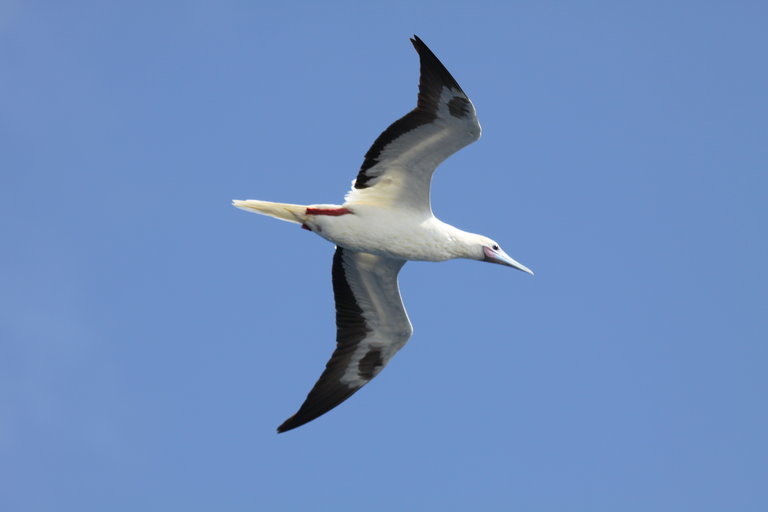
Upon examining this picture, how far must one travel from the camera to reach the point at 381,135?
12.1 metres

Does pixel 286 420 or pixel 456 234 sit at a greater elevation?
pixel 456 234

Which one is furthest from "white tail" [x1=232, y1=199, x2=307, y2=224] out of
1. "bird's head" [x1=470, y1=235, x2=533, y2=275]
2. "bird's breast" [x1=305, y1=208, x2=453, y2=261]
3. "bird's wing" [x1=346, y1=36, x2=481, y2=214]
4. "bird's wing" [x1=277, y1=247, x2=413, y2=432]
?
"bird's head" [x1=470, y1=235, x2=533, y2=275]

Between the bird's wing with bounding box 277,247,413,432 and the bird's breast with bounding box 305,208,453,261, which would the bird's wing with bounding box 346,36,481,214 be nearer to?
the bird's breast with bounding box 305,208,453,261

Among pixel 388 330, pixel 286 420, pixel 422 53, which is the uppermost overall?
pixel 422 53

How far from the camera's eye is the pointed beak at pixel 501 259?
1326 centimetres

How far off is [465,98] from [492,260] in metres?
2.40

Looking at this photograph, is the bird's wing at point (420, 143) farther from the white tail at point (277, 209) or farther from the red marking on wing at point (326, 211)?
the white tail at point (277, 209)

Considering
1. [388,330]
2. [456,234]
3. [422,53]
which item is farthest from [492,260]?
[422,53]

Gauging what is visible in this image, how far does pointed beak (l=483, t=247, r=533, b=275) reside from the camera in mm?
13258

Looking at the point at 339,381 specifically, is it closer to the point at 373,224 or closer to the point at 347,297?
the point at 347,297

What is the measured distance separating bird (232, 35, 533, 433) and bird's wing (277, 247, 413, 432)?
1 cm

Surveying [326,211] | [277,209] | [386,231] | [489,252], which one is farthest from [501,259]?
[277,209]

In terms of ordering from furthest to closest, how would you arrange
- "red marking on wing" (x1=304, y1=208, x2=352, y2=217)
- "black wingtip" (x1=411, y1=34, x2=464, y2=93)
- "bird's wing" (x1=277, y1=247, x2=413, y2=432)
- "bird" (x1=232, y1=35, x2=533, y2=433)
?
"bird's wing" (x1=277, y1=247, x2=413, y2=432) → "red marking on wing" (x1=304, y1=208, x2=352, y2=217) → "bird" (x1=232, y1=35, x2=533, y2=433) → "black wingtip" (x1=411, y1=34, x2=464, y2=93)

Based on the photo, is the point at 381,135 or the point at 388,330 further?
the point at 388,330
